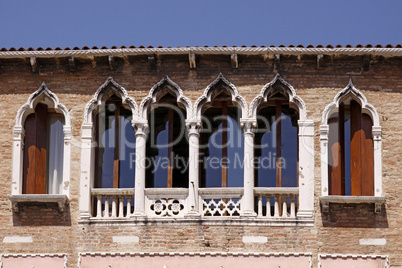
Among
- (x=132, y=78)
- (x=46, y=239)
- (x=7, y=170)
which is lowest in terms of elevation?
(x=46, y=239)

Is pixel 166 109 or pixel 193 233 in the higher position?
pixel 166 109

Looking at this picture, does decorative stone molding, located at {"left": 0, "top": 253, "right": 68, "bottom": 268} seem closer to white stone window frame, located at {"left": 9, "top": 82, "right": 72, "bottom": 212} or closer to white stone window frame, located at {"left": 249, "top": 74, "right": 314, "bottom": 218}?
white stone window frame, located at {"left": 9, "top": 82, "right": 72, "bottom": 212}

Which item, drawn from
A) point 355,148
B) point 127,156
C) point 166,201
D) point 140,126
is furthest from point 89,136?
point 355,148

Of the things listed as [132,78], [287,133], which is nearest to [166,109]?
[132,78]

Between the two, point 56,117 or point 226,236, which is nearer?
point 226,236

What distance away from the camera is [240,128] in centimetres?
2181

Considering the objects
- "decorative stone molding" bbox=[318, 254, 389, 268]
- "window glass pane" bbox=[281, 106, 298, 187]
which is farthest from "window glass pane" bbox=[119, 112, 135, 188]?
"decorative stone molding" bbox=[318, 254, 389, 268]

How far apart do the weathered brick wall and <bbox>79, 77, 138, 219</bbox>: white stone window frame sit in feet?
0.41

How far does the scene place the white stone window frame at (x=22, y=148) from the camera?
21.0m

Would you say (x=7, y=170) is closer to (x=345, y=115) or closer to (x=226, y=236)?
(x=226, y=236)

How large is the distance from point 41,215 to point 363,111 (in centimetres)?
660

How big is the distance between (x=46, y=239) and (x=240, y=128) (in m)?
4.39

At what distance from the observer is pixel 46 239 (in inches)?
826

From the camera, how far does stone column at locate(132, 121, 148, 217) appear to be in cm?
2103
